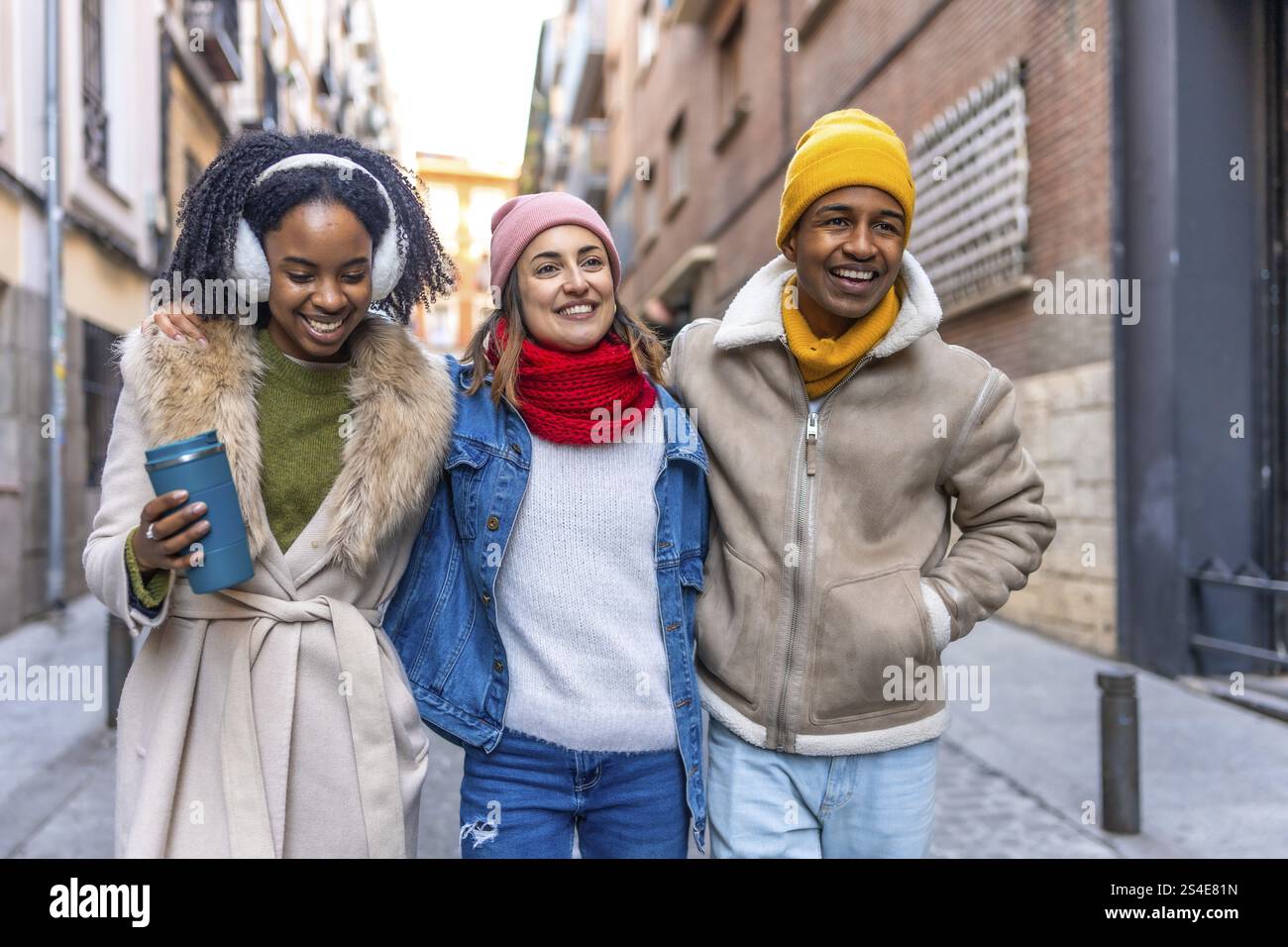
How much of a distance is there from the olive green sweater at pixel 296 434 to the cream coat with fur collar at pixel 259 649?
0.11ft

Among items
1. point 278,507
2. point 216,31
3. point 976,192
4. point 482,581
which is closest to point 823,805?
point 482,581

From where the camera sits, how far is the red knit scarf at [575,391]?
2.18 metres

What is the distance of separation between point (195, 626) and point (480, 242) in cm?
6411

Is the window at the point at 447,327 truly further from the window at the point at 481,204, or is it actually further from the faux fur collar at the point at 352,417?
the faux fur collar at the point at 352,417

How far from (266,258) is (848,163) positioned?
110 cm

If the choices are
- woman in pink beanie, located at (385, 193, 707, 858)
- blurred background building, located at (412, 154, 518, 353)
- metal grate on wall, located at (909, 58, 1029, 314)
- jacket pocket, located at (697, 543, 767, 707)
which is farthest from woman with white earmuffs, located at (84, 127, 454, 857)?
blurred background building, located at (412, 154, 518, 353)

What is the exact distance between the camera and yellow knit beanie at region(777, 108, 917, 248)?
216 centimetres

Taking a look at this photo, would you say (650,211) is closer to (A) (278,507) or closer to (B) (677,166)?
(B) (677,166)

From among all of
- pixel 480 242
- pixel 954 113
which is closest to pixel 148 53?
pixel 954 113

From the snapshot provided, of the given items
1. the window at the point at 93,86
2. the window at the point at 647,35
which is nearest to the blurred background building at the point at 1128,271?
the window at the point at 93,86

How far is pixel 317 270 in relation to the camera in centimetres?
199

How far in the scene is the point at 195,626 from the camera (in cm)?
203

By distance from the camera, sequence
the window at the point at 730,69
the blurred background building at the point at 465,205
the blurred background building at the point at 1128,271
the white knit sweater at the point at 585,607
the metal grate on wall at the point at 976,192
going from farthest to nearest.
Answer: the blurred background building at the point at 465,205 < the window at the point at 730,69 < the metal grate on wall at the point at 976,192 < the blurred background building at the point at 1128,271 < the white knit sweater at the point at 585,607
